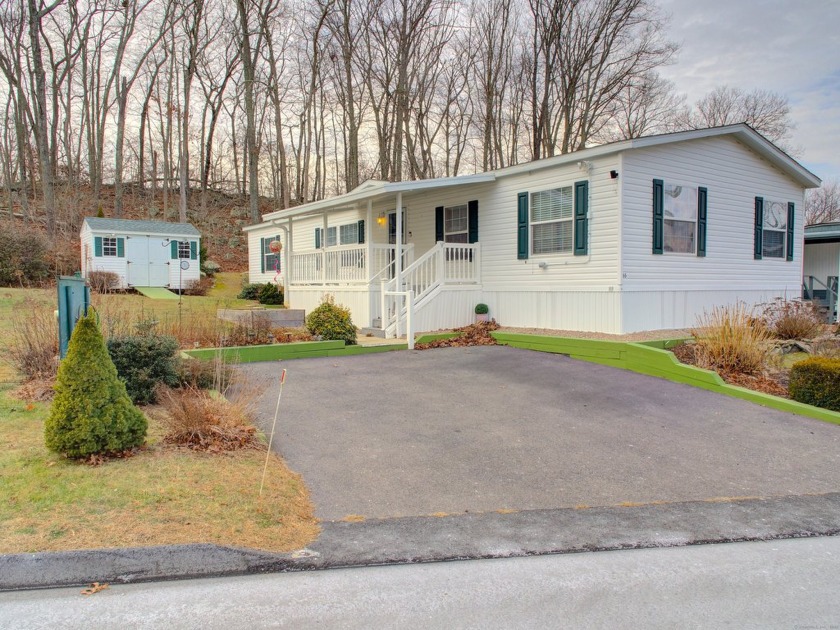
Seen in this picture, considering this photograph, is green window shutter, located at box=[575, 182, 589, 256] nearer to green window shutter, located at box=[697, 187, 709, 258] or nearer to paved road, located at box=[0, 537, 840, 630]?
green window shutter, located at box=[697, 187, 709, 258]

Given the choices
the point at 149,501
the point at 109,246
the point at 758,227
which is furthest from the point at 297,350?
the point at 109,246

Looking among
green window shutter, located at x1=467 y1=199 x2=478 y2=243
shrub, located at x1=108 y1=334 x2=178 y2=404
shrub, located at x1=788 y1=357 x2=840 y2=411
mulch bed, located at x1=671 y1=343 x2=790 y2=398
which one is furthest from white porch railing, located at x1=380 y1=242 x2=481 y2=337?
shrub, located at x1=788 y1=357 x2=840 y2=411

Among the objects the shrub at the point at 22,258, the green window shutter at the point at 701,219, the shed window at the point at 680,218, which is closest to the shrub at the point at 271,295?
the shrub at the point at 22,258

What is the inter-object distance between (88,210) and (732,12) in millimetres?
31013

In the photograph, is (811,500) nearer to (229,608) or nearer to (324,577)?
(324,577)

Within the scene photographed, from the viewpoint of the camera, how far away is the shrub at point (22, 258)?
2006 cm

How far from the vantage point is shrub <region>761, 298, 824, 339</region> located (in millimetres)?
10891

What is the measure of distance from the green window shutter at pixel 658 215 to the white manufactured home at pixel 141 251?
17390 millimetres

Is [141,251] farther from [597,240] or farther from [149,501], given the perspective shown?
[149,501]

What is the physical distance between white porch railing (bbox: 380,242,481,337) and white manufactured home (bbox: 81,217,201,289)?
12547 mm

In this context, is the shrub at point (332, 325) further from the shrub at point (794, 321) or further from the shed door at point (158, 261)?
the shed door at point (158, 261)

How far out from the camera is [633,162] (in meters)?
10.8

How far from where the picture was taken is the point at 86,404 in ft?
15.3

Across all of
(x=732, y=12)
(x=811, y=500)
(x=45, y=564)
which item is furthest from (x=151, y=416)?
(x=732, y=12)
